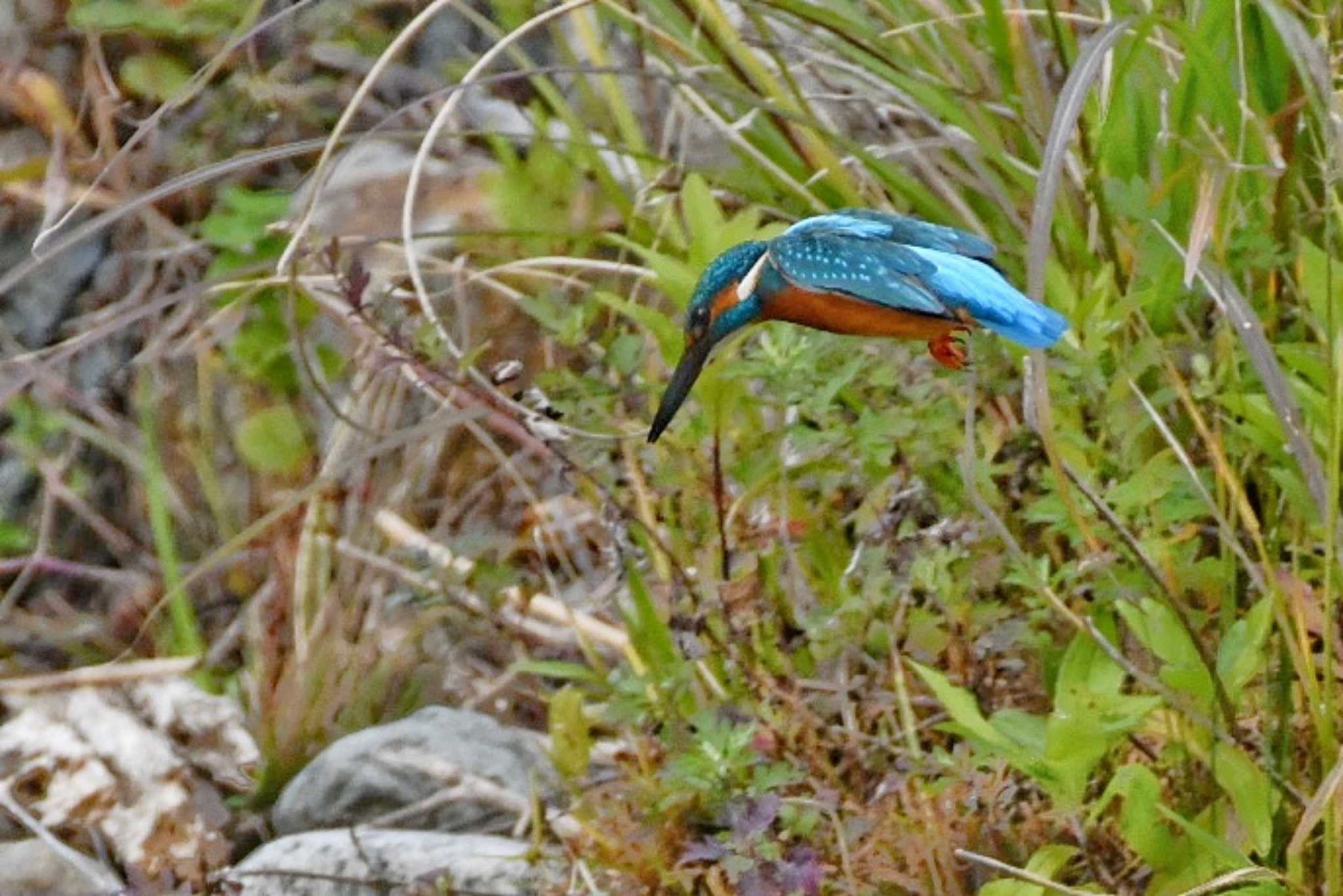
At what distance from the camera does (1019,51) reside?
2.57 metres

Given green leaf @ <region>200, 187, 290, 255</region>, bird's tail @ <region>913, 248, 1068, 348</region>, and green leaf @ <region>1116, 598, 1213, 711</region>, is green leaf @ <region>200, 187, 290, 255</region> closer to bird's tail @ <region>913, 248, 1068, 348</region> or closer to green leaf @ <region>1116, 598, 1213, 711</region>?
green leaf @ <region>1116, 598, 1213, 711</region>

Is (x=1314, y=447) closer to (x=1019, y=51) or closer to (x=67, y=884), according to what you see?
(x=1019, y=51)

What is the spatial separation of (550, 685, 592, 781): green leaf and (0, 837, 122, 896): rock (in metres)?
0.66

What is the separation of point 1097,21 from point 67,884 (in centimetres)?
164

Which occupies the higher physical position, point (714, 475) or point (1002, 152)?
point (1002, 152)

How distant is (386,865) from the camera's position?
2.56 m

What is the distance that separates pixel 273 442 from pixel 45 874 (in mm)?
1152

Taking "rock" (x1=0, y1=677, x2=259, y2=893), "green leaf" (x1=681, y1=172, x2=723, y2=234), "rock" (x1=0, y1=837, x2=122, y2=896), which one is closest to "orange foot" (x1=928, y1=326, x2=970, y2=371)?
"green leaf" (x1=681, y1=172, x2=723, y2=234)

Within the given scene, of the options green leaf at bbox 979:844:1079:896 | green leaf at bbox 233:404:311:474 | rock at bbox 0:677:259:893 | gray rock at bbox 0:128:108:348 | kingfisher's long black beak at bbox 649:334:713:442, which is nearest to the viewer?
kingfisher's long black beak at bbox 649:334:713:442

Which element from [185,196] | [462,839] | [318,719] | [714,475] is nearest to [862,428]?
[714,475]

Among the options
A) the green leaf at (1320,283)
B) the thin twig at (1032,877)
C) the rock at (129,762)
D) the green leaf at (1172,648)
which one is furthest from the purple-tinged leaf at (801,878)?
the rock at (129,762)

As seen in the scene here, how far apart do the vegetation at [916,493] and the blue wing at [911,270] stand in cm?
13

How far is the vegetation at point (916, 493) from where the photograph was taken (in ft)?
6.62

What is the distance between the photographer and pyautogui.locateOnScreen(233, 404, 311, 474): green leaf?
12.5 feet
